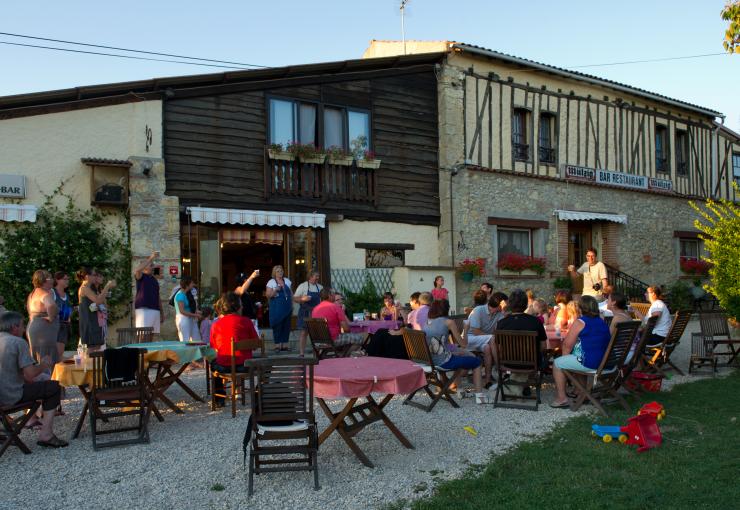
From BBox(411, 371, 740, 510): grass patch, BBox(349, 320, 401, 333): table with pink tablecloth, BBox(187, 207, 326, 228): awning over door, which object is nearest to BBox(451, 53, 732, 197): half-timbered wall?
BBox(187, 207, 326, 228): awning over door

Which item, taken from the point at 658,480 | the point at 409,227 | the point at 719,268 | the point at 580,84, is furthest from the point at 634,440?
the point at 580,84

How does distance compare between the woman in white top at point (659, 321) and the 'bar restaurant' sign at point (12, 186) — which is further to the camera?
the 'bar restaurant' sign at point (12, 186)

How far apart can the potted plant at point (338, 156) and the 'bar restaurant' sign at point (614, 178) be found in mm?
6231

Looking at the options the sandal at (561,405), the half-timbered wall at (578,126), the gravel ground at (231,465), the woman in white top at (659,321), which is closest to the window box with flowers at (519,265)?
the half-timbered wall at (578,126)

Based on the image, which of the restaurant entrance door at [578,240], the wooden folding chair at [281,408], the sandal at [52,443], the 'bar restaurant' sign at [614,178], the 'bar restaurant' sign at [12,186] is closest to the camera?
the wooden folding chair at [281,408]

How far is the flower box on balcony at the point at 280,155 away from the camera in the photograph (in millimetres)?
12055

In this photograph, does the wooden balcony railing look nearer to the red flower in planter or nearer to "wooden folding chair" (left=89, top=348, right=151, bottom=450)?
"wooden folding chair" (left=89, top=348, right=151, bottom=450)

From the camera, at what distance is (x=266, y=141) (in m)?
12.1

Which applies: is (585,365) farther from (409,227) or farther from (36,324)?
(409,227)

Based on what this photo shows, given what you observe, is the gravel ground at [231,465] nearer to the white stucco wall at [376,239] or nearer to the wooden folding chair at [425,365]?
the wooden folding chair at [425,365]

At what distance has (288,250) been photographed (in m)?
12.5

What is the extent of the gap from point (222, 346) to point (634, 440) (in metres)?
4.01

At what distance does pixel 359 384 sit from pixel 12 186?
7655 millimetres

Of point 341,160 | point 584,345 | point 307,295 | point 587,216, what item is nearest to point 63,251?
point 307,295
